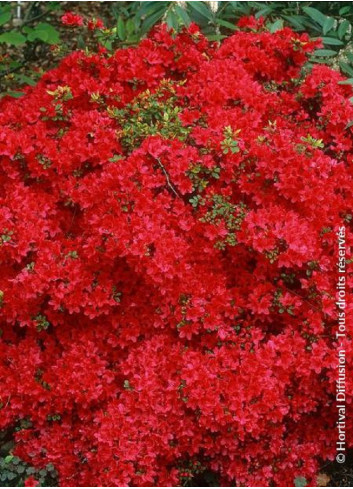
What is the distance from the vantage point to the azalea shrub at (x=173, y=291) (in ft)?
8.63

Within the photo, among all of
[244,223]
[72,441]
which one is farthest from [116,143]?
[72,441]

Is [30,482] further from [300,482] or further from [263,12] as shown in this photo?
[263,12]

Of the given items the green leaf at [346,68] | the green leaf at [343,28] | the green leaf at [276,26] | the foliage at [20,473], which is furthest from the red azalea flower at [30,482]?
the green leaf at [343,28]

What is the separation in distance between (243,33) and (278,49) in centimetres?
23

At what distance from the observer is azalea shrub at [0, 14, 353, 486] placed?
8.63 feet

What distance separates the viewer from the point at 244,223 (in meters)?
2.68

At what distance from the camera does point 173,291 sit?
2.71 meters

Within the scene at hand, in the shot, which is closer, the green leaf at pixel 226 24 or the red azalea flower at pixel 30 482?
the red azalea flower at pixel 30 482

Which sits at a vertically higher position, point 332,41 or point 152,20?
point 332,41

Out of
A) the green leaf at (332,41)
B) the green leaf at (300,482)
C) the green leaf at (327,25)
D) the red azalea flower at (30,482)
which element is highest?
the green leaf at (327,25)

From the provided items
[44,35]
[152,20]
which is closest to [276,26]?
[152,20]

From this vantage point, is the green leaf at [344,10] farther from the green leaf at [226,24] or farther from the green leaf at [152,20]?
the green leaf at [152,20]

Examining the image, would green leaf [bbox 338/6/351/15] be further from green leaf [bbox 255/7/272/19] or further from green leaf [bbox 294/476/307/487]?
green leaf [bbox 294/476/307/487]

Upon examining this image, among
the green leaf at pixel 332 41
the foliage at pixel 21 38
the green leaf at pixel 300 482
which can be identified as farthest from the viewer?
the green leaf at pixel 332 41
